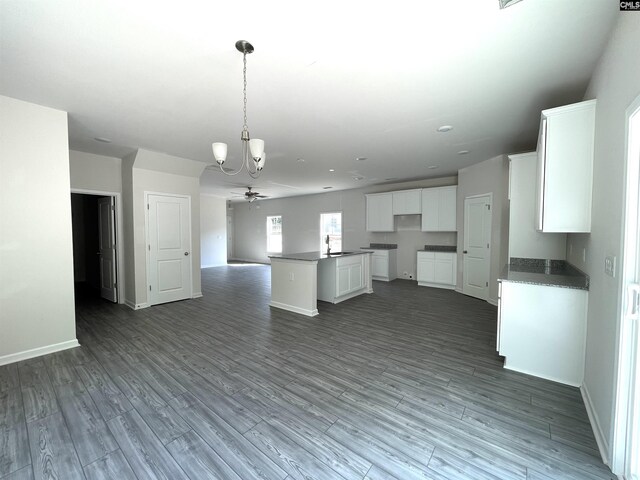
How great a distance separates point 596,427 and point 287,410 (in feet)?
6.83

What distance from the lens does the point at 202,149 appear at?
13.8 ft

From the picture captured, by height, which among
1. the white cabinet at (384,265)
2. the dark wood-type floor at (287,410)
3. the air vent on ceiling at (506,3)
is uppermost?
the air vent on ceiling at (506,3)

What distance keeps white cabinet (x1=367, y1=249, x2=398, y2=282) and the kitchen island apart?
1577mm

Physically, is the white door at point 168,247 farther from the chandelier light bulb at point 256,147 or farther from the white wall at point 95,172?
the chandelier light bulb at point 256,147

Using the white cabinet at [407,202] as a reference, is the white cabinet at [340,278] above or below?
below

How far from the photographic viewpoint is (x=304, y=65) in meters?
2.07

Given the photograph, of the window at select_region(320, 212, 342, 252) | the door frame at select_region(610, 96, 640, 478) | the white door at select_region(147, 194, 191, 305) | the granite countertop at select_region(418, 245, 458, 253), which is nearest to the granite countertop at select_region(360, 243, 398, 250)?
the granite countertop at select_region(418, 245, 458, 253)

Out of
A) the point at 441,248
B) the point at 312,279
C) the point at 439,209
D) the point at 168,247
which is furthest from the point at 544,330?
the point at 168,247

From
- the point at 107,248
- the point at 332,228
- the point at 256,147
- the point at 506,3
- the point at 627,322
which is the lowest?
the point at 627,322

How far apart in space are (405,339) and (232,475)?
239 centimetres

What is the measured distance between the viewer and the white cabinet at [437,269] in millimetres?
5977

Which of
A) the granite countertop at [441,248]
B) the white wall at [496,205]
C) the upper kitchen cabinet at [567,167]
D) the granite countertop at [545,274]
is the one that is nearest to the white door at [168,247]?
the granite countertop at [545,274]

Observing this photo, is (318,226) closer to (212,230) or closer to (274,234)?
(274,234)

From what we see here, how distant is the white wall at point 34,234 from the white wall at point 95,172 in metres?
1.67
